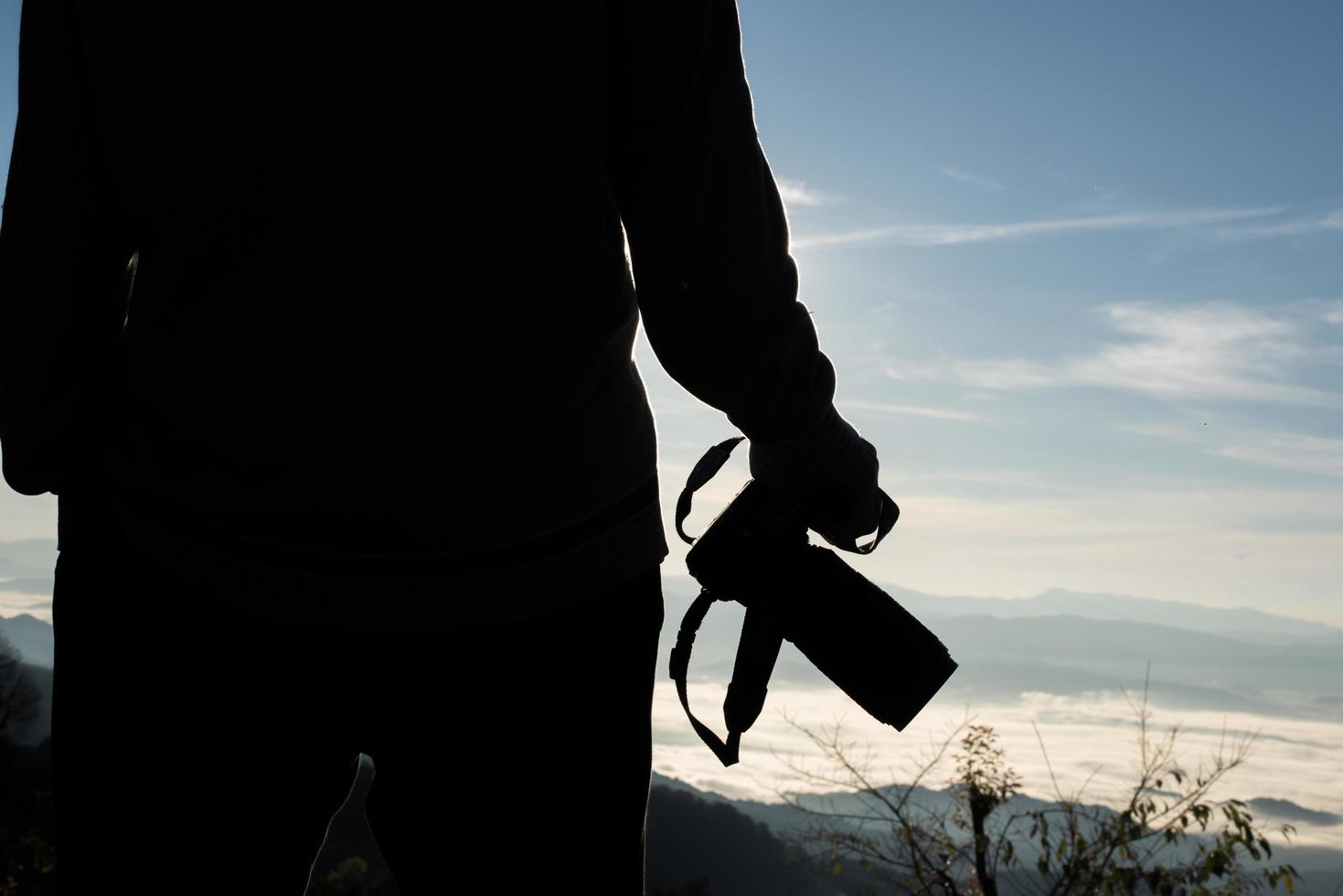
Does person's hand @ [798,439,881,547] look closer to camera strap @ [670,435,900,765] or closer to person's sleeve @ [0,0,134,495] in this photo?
camera strap @ [670,435,900,765]

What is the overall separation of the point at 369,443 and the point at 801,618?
2.38 feet

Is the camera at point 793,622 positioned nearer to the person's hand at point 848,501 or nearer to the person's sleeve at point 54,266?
the person's hand at point 848,501

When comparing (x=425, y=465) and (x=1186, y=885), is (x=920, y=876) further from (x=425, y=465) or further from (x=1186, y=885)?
(x=425, y=465)

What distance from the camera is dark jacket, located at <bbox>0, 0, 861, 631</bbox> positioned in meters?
1.06

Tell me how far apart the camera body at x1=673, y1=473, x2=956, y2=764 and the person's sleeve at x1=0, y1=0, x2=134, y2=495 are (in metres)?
0.86

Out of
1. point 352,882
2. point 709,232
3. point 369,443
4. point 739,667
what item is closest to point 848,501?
point 739,667

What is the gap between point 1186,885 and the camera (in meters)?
6.66

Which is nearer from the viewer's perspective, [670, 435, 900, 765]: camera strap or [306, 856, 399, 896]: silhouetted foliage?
[670, 435, 900, 765]: camera strap

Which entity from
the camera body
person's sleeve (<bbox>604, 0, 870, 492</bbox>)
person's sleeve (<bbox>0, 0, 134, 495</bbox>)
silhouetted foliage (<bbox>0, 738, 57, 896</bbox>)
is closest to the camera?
the camera body

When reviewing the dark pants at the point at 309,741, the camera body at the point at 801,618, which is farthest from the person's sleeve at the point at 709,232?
the dark pants at the point at 309,741

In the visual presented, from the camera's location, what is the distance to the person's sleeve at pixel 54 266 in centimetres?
123

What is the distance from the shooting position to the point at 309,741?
3.69 ft

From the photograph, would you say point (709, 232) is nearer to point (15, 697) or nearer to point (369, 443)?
point (369, 443)

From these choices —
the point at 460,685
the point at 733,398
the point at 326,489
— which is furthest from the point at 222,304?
the point at 733,398
